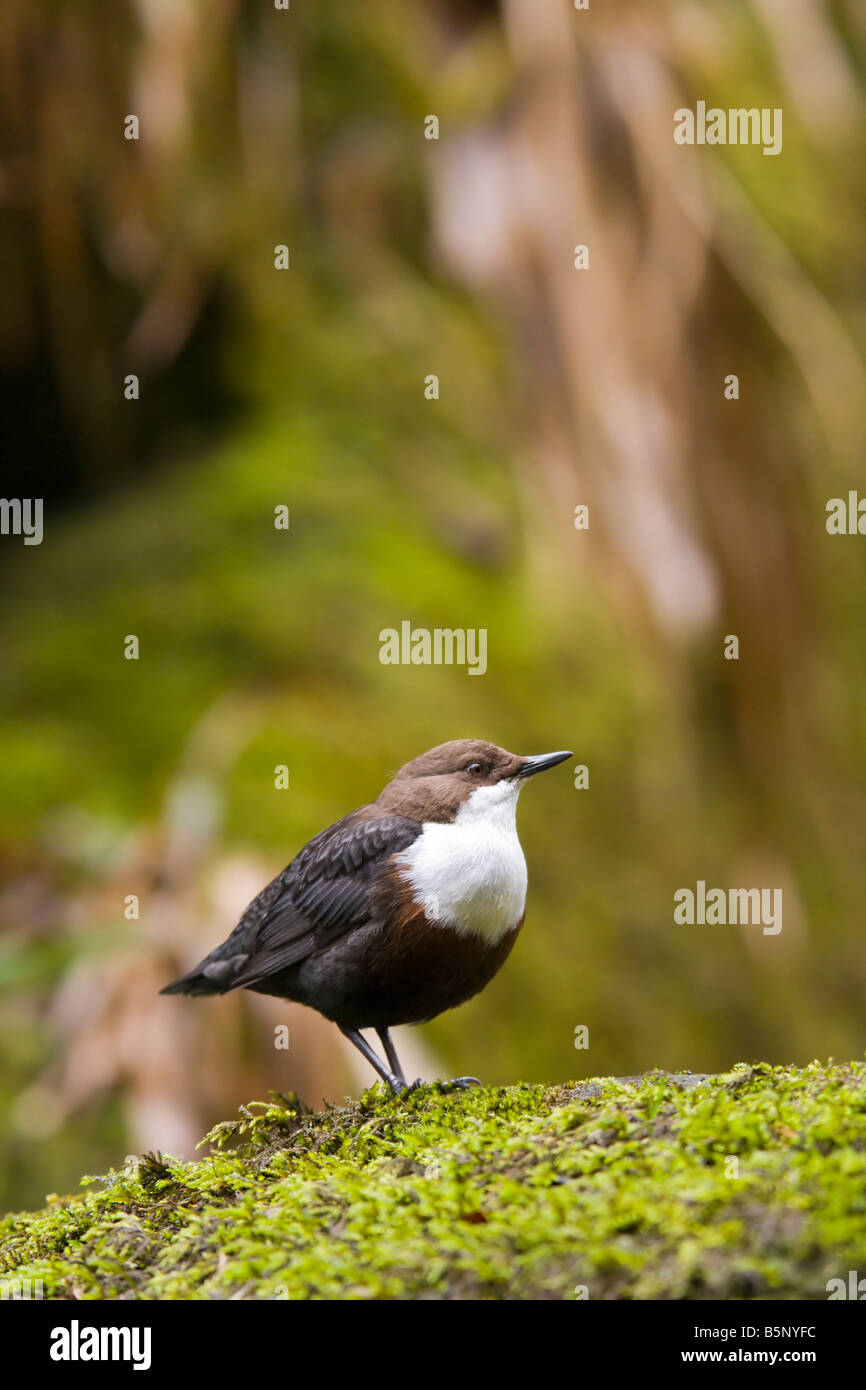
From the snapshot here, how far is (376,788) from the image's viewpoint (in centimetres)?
480

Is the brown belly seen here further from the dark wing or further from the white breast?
the dark wing

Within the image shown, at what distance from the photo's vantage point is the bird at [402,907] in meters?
3.10

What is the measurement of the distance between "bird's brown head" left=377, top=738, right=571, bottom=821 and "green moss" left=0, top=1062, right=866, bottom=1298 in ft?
2.67

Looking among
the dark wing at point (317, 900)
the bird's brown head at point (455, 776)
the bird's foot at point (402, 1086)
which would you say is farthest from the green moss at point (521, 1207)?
the bird's brown head at point (455, 776)

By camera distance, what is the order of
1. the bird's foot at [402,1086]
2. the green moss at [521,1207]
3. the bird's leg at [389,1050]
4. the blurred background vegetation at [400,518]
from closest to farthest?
1. the green moss at [521,1207]
2. the bird's foot at [402,1086]
3. the bird's leg at [389,1050]
4. the blurred background vegetation at [400,518]

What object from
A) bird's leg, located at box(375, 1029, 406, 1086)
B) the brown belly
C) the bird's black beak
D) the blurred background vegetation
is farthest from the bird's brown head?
the blurred background vegetation

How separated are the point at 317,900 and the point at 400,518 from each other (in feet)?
9.72

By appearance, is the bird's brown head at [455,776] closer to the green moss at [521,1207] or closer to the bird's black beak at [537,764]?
the bird's black beak at [537,764]

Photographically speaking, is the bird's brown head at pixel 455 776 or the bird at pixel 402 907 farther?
the bird's brown head at pixel 455 776

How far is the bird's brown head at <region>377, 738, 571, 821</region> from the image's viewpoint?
335 centimetres

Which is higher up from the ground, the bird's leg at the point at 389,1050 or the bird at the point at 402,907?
the bird at the point at 402,907

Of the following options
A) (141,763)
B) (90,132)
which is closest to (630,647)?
(141,763)

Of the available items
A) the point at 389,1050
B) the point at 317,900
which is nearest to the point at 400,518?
the point at 317,900

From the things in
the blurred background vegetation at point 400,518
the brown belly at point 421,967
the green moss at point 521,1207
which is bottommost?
the green moss at point 521,1207
